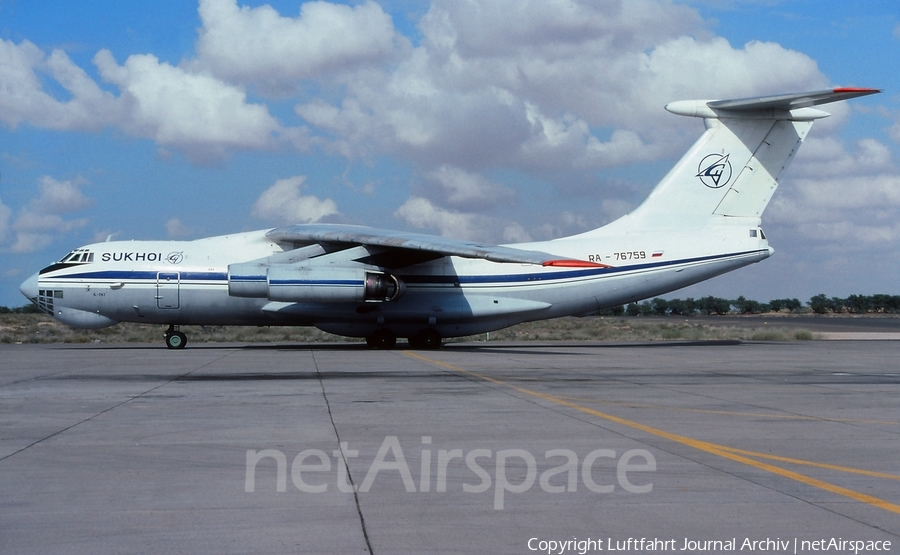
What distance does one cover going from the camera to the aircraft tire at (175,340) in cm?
2408

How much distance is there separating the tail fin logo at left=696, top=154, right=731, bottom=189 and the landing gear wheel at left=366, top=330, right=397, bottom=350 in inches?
383

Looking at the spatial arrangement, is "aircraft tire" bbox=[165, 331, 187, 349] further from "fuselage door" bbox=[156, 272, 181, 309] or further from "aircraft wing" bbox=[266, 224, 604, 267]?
"aircraft wing" bbox=[266, 224, 604, 267]

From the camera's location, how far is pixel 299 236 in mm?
22703

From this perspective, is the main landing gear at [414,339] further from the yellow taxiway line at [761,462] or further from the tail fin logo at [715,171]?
the yellow taxiway line at [761,462]

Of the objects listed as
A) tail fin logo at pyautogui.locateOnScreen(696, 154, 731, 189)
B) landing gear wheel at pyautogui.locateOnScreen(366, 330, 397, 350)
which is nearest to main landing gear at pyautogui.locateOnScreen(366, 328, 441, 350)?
landing gear wheel at pyautogui.locateOnScreen(366, 330, 397, 350)

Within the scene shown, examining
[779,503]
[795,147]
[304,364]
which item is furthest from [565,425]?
[795,147]

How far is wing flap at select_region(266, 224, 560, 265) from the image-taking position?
1983 centimetres

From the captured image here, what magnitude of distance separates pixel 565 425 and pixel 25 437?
5.04 metres

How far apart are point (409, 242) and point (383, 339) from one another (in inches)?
158

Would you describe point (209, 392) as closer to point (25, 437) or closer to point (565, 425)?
point (25, 437)

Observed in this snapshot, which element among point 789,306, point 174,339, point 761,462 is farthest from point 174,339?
point 789,306

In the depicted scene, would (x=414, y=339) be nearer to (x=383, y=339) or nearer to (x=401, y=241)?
(x=383, y=339)

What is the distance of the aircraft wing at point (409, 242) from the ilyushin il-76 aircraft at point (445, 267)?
0.07 m

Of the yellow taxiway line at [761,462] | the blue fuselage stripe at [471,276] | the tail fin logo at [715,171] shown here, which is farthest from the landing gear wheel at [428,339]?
the yellow taxiway line at [761,462]
